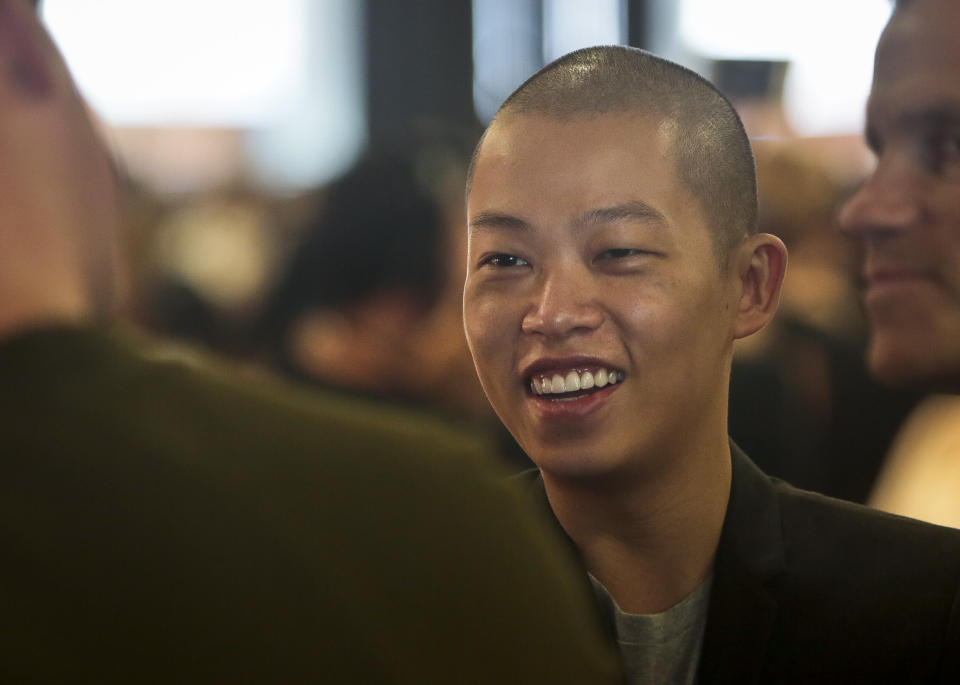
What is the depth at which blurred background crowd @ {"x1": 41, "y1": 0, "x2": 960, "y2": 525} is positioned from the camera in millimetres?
759

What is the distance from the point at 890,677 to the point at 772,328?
0.82 ft

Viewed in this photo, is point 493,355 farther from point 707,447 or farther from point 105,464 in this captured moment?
point 105,464

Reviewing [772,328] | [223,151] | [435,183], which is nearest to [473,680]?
[772,328]

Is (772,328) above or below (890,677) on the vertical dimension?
above

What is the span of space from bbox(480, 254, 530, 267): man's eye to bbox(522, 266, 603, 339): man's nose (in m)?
0.02

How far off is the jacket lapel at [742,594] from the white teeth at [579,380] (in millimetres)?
118

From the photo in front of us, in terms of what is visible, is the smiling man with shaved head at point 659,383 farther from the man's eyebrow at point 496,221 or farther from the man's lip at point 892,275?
the man's lip at point 892,275

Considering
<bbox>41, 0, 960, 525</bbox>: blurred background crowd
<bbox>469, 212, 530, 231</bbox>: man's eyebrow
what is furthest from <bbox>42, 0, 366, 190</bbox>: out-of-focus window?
<bbox>469, 212, 530, 231</bbox>: man's eyebrow

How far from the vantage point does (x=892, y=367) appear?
77 cm

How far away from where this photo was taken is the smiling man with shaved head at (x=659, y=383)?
2.17 ft

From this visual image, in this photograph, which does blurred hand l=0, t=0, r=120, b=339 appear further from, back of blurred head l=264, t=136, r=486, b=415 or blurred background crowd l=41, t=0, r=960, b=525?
back of blurred head l=264, t=136, r=486, b=415

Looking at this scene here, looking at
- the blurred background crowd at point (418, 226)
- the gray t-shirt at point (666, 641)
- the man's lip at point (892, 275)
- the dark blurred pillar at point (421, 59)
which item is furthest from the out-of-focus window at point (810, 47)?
the gray t-shirt at point (666, 641)

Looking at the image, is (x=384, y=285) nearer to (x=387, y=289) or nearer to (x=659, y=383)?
(x=387, y=289)

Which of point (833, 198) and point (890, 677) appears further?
point (833, 198)
